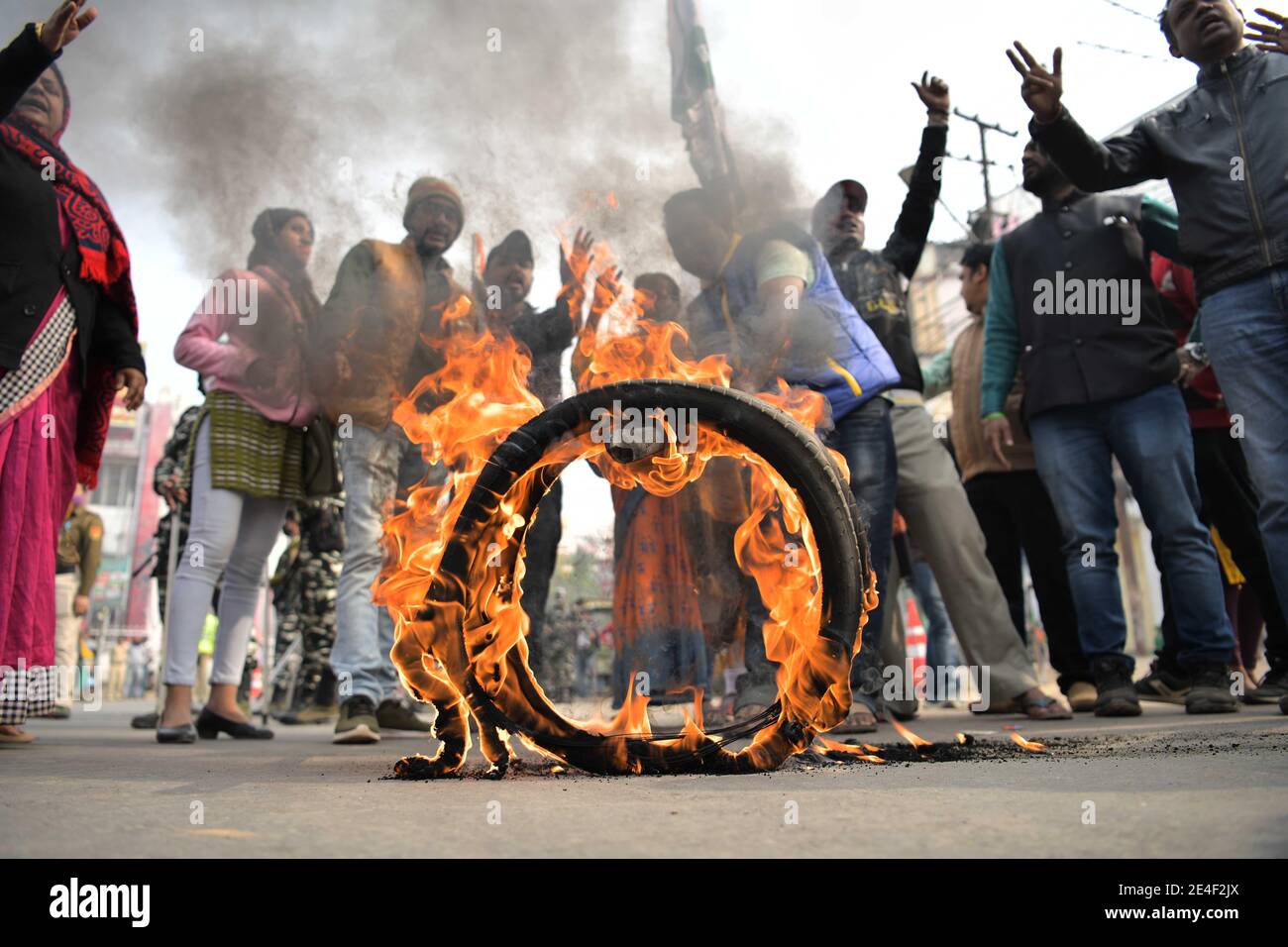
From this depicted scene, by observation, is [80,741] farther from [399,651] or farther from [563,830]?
[563,830]

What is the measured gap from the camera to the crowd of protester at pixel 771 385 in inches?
135

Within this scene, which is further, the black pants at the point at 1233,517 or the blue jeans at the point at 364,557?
the black pants at the point at 1233,517

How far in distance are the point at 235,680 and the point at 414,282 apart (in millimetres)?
1952

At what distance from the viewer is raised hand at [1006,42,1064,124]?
342 centimetres

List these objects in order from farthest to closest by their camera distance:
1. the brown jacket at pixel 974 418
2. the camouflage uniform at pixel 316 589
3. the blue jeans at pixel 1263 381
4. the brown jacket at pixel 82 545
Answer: the brown jacket at pixel 82 545, the camouflage uniform at pixel 316 589, the brown jacket at pixel 974 418, the blue jeans at pixel 1263 381

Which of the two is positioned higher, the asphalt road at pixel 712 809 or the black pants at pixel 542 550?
the black pants at pixel 542 550

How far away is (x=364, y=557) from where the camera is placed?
419 centimetres

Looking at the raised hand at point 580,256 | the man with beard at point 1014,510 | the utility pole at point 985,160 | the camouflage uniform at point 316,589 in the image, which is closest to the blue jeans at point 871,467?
the man with beard at point 1014,510

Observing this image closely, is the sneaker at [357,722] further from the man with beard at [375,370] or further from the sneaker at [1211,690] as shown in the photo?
the sneaker at [1211,690]

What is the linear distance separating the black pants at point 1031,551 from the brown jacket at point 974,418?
0.24 feet

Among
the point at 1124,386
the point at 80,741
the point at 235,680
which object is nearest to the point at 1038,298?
the point at 1124,386

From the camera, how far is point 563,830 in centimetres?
145
